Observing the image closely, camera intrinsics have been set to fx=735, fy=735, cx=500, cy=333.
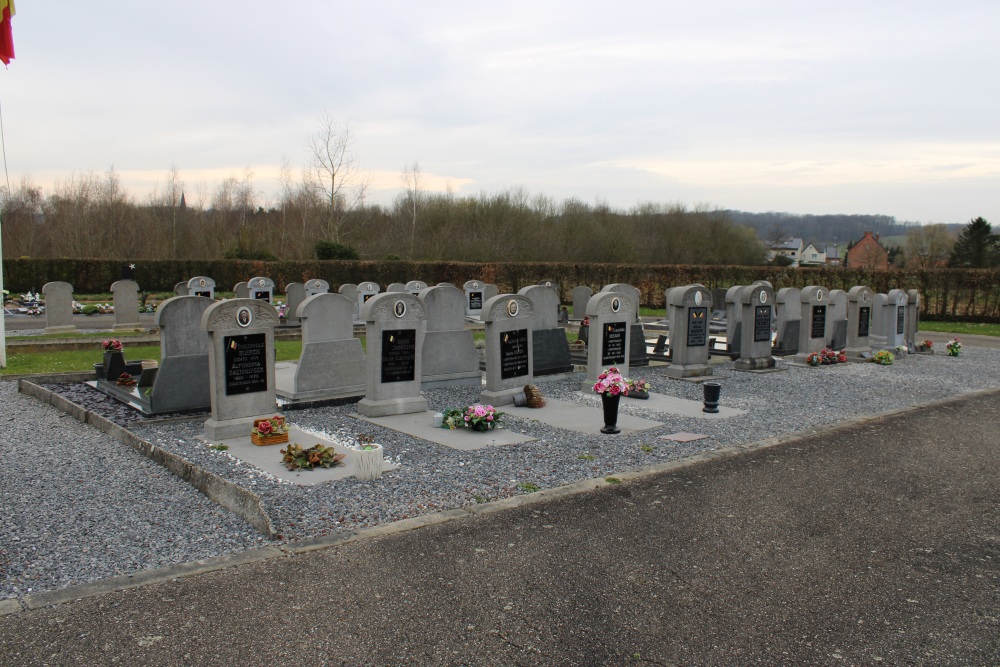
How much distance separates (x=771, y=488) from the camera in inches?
287

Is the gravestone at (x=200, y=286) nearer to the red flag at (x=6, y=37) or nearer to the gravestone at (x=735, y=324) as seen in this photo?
the red flag at (x=6, y=37)

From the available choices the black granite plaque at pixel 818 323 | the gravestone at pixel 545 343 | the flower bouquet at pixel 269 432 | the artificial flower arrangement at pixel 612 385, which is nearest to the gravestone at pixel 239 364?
the flower bouquet at pixel 269 432

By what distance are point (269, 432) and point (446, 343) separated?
4.81 metres

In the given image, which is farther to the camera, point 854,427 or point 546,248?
point 546,248

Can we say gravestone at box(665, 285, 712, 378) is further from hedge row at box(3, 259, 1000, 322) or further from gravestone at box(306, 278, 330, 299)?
hedge row at box(3, 259, 1000, 322)

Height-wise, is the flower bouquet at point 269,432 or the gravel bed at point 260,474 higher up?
the flower bouquet at point 269,432

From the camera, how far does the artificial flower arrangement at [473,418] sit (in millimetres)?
9250

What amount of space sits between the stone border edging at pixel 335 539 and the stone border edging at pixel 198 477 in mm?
358

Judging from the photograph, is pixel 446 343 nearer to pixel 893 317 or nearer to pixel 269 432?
pixel 269 432

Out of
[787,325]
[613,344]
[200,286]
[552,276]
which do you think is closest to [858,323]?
[787,325]

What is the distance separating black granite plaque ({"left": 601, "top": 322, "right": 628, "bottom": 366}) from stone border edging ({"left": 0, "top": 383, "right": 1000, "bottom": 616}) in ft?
12.2

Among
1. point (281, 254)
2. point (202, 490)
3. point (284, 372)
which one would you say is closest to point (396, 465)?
point (202, 490)

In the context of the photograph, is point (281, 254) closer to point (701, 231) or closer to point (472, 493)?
point (701, 231)

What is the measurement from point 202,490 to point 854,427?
8361 mm
